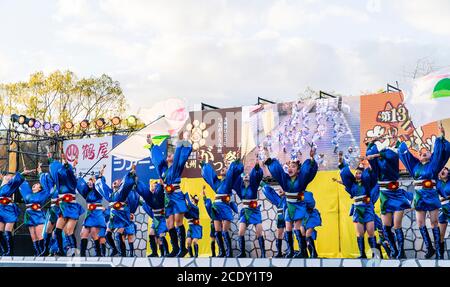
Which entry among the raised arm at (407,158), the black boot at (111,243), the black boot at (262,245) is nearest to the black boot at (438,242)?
the raised arm at (407,158)

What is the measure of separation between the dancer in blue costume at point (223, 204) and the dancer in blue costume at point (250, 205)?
0.19 metres

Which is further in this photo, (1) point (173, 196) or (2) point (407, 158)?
(1) point (173, 196)

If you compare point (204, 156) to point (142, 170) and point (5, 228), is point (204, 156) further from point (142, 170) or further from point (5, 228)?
point (5, 228)

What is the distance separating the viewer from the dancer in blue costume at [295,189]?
38.2 ft

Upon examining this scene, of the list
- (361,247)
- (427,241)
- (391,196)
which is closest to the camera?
(427,241)

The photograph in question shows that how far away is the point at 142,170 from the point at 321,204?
4.42 meters

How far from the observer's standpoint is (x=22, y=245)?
16.0 meters

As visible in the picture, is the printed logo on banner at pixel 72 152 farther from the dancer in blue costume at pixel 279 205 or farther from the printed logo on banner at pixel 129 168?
the dancer in blue costume at pixel 279 205

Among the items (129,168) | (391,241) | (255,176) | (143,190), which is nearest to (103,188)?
(129,168)

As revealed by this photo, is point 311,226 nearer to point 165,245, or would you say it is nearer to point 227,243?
point 227,243

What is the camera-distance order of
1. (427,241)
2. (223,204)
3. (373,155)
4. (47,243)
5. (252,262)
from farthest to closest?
1. (47,243)
2. (223,204)
3. (373,155)
4. (427,241)
5. (252,262)

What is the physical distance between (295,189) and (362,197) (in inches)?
46.0

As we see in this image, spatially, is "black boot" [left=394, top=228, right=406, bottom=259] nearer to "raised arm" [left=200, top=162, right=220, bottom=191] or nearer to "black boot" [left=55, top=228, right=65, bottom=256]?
"raised arm" [left=200, top=162, right=220, bottom=191]

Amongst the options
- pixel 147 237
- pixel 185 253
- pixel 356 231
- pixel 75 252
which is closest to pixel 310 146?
pixel 356 231
